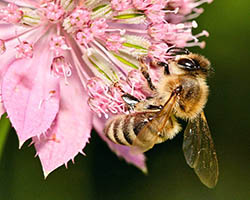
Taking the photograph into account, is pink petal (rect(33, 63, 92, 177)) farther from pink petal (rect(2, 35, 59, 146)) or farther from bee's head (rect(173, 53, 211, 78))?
bee's head (rect(173, 53, 211, 78))

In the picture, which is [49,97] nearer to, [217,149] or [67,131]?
[67,131]

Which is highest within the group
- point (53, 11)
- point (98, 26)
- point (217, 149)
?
point (53, 11)

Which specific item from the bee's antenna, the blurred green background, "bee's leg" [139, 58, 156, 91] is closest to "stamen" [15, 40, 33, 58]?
"bee's leg" [139, 58, 156, 91]

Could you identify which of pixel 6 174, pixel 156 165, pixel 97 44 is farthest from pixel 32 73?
pixel 156 165

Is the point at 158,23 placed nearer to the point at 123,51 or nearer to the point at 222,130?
the point at 123,51

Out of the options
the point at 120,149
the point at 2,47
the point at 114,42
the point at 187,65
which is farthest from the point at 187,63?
the point at 2,47

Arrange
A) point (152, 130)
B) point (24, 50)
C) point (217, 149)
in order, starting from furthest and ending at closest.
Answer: point (217, 149), point (24, 50), point (152, 130)
